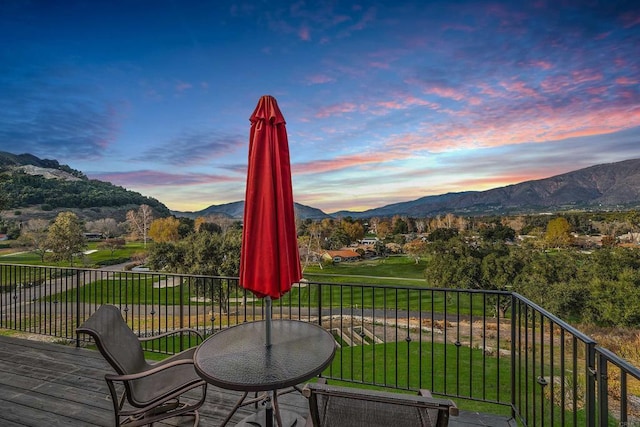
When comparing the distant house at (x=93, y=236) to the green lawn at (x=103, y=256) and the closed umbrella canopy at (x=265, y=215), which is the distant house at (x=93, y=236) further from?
the closed umbrella canopy at (x=265, y=215)

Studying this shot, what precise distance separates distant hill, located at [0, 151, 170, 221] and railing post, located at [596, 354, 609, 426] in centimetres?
3231

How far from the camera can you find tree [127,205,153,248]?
1216 inches

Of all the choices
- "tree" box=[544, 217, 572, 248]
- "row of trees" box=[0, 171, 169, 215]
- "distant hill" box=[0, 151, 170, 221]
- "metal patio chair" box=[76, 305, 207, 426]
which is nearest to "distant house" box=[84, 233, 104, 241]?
"distant hill" box=[0, 151, 170, 221]

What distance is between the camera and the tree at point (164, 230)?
30.3 metres

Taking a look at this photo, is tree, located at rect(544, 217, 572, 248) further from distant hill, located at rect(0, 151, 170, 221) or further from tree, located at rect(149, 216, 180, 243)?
distant hill, located at rect(0, 151, 170, 221)

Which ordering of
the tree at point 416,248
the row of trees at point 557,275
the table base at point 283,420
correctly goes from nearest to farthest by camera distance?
the table base at point 283,420, the row of trees at point 557,275, the tree at point 416,248

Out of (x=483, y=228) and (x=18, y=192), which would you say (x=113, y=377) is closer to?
(x=18, y=192)

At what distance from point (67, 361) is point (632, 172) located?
1439 inches

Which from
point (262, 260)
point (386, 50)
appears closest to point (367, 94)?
point (386, 50)

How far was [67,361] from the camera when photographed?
3660 mm

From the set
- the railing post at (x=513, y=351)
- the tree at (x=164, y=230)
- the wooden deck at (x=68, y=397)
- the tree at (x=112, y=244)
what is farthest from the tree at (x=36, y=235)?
the railing post at (x=513, y=351)

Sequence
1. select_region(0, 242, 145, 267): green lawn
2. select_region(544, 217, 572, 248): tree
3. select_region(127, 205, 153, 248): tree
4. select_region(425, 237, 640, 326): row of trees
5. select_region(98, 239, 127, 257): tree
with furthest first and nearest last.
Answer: select_region(98, 239, 127, 257): tree, select_region(0, 242, 145, 267): green lawn, select_region(127, 205, 153, 248): tree, select_region(544, 217, 572, 248): tree, select_region(425, 237, 640, 326): row of trees

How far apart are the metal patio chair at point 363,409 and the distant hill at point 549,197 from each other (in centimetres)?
3300

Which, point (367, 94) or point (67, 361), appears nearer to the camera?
point (67, 361)
